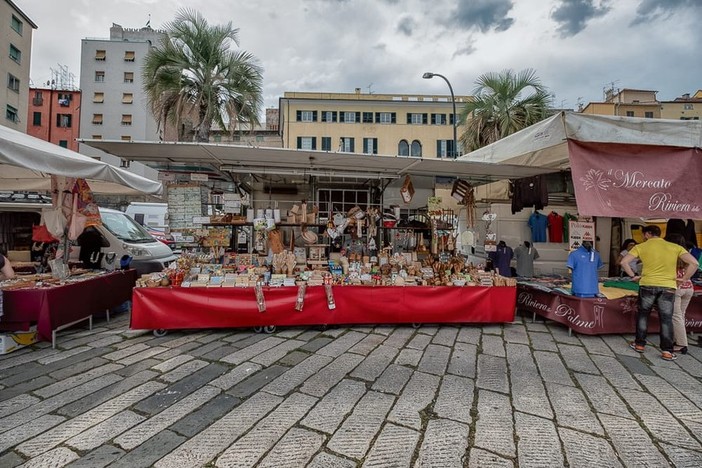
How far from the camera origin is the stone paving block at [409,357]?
3.63 meters

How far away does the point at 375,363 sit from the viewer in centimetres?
361

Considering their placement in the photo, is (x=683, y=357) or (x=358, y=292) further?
(x=358, y=292)

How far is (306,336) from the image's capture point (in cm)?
441

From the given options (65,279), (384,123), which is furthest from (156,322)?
(384,123)

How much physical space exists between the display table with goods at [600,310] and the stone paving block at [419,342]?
6.82 ft

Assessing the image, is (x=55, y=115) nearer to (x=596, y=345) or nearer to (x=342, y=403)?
(x=342, y=403)

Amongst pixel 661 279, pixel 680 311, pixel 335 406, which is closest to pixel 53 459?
pixel 335 406

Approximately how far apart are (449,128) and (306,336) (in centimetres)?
2349

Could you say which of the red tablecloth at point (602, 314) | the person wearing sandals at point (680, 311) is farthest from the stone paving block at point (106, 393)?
the person wearing sandals at point (680, 311)

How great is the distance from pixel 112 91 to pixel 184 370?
3665cm

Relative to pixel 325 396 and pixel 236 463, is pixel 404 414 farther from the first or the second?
pixel 236 463

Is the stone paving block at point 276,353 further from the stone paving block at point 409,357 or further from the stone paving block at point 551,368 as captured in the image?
the stone paving block at point 551,368

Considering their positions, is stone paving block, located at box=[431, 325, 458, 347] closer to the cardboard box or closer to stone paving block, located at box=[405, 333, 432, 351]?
stone paving block, located at box=[405, 333, 432, 351]

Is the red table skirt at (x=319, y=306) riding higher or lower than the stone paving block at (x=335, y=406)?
higher
